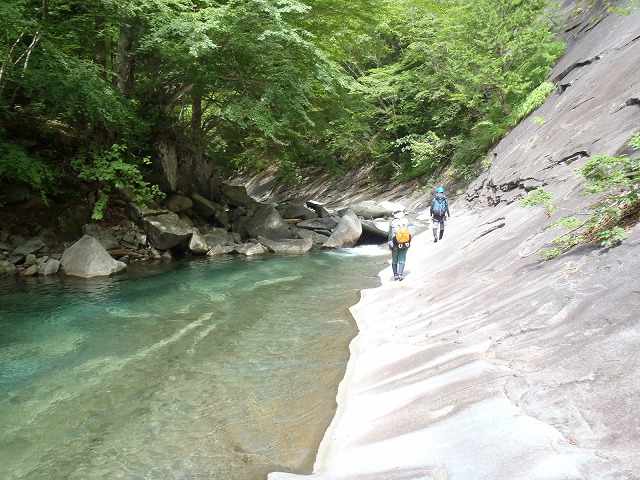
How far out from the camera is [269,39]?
508 inches

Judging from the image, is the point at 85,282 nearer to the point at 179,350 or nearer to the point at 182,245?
the point at 182,245

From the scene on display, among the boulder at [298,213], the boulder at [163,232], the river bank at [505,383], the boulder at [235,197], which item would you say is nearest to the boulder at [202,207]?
the boulder at [235,197]

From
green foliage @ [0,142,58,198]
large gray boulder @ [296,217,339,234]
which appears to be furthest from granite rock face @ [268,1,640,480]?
green foliage @ [0,142,58,198]

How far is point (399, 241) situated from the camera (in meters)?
9.18

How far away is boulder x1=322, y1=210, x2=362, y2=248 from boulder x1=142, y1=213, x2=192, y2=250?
506 centimetres

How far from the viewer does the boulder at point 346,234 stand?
53.1 feet

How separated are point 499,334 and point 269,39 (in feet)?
37.2

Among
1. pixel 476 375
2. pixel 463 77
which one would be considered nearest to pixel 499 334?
pixel 476 375

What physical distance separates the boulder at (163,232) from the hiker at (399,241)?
796 centimetres

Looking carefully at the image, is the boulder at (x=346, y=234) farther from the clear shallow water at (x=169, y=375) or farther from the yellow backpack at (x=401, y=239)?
the yellow backpack at (x=401, y=239)

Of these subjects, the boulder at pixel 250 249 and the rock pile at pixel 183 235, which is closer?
the rock pile at pixel 183 235

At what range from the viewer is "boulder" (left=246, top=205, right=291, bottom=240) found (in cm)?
1680

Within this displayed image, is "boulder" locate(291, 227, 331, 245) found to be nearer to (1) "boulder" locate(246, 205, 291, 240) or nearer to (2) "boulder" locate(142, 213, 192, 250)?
(1) "boulder" locate(246, 205, 291, 240)

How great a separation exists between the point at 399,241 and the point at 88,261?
837cm
